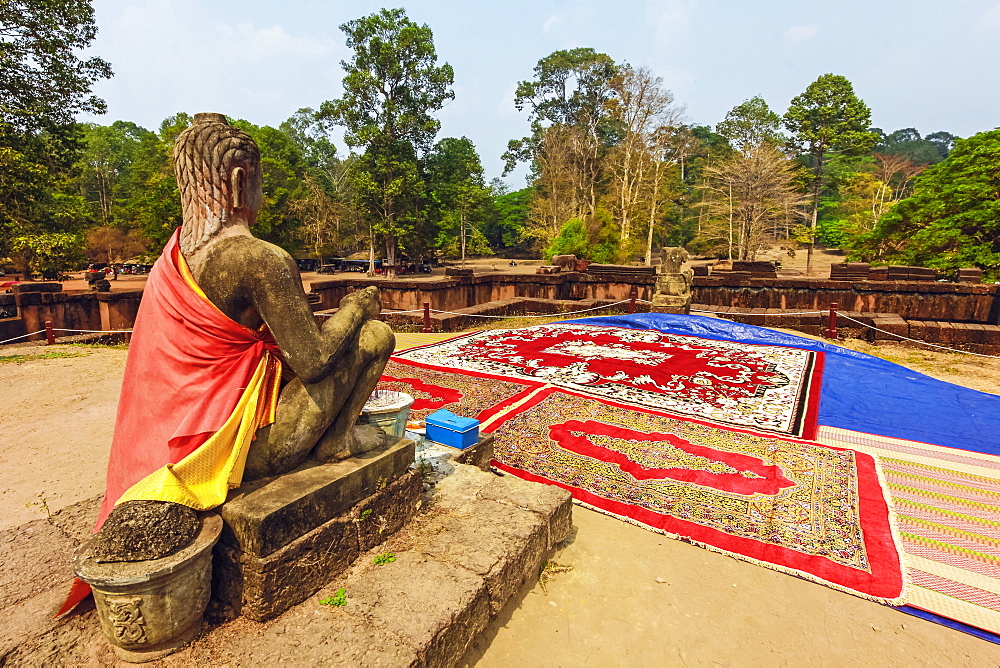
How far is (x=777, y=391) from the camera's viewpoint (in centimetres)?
616

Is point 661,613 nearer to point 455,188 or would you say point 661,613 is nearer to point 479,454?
point 479,454

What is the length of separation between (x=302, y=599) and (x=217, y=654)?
1.12ft

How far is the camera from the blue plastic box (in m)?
3.80

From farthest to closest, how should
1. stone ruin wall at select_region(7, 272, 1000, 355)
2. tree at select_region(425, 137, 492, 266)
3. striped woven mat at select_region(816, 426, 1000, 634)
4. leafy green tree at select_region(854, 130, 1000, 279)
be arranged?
1. tree at select_region(425, 137, 492, 266)
2. leafy green tree at select_region(854, 130, 1000, 279)
3. stone ruin wall at select_region(7, 272, 1000, 355)
4. striped woven mat at select_region(816, 426, 1000, 634)

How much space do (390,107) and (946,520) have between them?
1060 inches

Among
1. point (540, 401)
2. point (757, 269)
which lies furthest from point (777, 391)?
point (757, 269)

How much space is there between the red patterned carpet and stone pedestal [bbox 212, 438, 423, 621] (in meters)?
1.84

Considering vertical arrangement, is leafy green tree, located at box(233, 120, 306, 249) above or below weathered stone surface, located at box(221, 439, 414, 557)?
above

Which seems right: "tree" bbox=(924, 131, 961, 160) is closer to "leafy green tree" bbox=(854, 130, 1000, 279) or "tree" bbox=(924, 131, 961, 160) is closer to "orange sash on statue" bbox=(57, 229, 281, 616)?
"leafy green tree" bbox=(854, 130, 1000, 279)

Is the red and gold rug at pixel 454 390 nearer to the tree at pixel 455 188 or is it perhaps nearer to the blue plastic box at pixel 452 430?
the blue plastic box at pixel 452 430

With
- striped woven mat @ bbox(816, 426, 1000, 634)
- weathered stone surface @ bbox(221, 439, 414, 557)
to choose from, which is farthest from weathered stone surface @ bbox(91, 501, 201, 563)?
striped woven mat @ bbox(816, 426, 1000, 634)

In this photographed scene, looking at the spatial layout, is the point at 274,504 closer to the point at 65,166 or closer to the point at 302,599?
the point at 302,599

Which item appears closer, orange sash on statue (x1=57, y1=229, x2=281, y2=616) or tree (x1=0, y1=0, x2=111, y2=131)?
orange sash on statue (x1=57, y1=229, x2=281, y2=616)

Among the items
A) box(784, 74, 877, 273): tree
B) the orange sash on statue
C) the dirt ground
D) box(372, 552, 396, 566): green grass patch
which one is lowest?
the dirt ground
